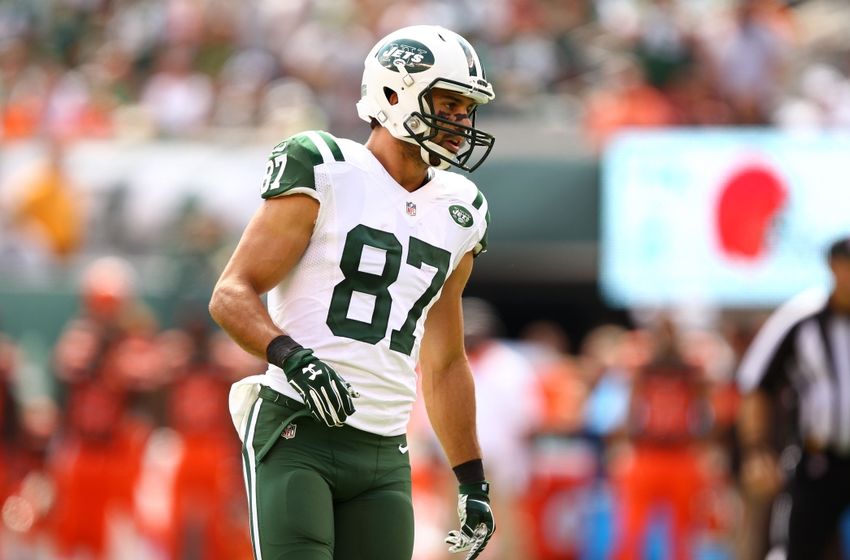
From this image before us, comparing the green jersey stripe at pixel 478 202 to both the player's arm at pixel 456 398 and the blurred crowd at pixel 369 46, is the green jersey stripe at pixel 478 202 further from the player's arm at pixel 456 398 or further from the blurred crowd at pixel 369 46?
the blurred crowd at pixel 369 46

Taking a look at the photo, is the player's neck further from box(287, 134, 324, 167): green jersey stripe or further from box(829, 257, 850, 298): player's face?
box(829, 257, 850, 298): player's face

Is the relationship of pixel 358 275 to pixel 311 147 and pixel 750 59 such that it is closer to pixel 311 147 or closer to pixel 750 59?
pixel 311 147

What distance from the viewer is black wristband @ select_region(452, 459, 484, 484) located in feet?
15.1

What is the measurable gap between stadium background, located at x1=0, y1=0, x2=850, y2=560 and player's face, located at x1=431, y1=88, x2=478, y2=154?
16.8ft

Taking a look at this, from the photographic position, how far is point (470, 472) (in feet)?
15.2

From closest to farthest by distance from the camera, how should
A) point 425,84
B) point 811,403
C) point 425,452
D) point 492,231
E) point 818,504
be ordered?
1. point 425,84
2. point 818,504
3. point 811,403
4. point 425,452
5. point 492,231

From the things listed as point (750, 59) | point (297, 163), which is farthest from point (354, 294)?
point (750, 59)

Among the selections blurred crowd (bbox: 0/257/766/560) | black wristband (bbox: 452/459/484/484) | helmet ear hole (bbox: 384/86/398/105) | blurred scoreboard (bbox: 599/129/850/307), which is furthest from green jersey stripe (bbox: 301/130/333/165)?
blurred scoreboard (bbox: 599/129/850/307)

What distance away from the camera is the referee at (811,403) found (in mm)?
7137

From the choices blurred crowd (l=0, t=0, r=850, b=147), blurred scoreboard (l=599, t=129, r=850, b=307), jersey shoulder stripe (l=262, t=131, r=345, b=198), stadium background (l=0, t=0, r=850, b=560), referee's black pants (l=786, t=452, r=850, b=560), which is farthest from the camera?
blurred crowd (l=0, t=0, r=850, b=147)

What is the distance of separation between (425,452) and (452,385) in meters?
5.20

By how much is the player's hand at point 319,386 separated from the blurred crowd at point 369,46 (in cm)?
804

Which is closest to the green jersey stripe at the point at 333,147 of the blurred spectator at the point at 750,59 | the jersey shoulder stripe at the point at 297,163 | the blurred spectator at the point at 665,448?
the jersey shoulder stripe at the point at 297,163

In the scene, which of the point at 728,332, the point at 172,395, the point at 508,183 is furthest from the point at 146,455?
the point at 728,332
